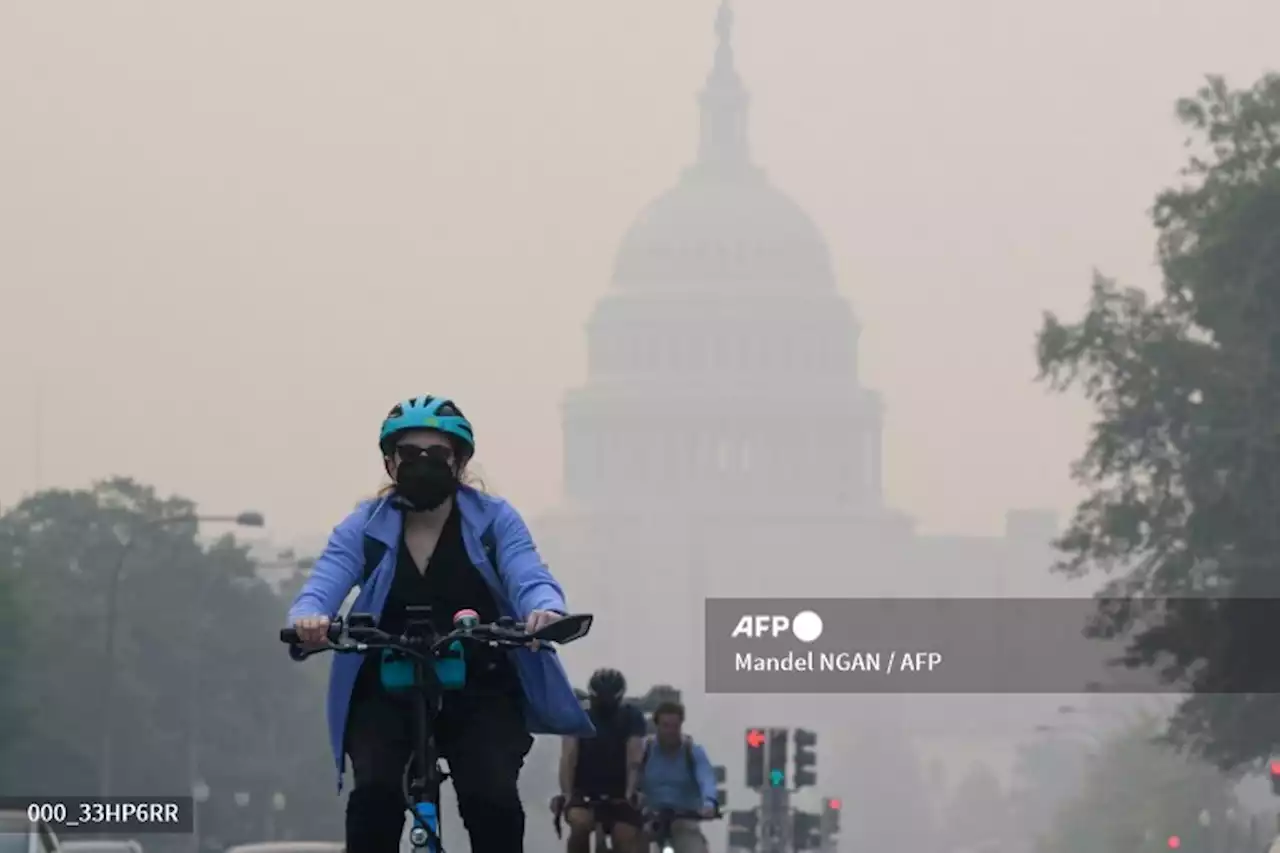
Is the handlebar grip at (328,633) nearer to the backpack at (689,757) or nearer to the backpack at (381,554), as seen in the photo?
the backpack at (381,554)

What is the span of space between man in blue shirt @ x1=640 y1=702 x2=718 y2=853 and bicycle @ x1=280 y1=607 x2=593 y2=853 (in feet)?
29.1

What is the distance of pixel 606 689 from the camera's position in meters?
17.4

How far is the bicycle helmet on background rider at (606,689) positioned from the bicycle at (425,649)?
7740mm

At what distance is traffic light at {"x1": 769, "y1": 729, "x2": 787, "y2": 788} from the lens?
41969 millimetres

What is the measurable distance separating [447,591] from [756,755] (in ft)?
107

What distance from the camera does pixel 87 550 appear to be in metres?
83.9

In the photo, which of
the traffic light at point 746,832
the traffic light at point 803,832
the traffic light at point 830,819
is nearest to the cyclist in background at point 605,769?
the traffic light at point 746,832

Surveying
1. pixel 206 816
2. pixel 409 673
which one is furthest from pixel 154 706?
pixel 409 673

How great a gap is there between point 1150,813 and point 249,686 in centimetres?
3498

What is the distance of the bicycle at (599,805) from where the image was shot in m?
17.4

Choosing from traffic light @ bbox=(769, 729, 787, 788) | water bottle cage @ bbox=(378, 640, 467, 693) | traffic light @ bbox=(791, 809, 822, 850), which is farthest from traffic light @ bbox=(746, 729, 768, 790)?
water bottle cage @ bbox=(378, 640, 467, 693)
